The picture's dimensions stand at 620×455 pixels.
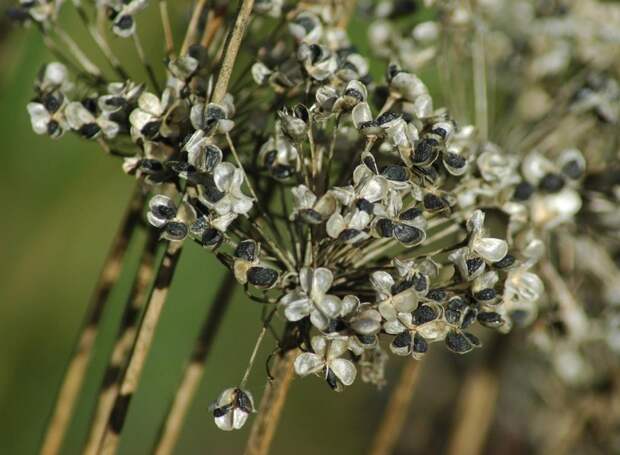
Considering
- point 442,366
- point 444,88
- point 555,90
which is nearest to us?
point 444,88

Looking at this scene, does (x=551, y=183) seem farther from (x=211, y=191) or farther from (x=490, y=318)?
(x=211, y=191)

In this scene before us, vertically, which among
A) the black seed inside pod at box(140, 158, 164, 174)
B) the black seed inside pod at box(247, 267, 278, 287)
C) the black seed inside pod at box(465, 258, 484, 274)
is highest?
the black seed inside pod at box(465, 258, 484, 274)

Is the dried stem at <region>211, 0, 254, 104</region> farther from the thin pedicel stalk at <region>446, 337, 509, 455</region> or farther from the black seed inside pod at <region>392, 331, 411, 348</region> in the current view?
the thin pedicel stalk at <region>446, 337, 509, 455</region>

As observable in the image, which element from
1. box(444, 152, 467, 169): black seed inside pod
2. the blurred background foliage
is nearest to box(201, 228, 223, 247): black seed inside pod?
box(444, 152, 467, 169): black seed inside pod

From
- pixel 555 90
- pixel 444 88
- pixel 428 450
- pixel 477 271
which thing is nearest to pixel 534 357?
pixel 428 450

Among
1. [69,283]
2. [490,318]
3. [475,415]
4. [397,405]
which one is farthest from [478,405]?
[69,283]

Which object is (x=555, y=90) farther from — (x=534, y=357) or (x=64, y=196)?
(x=64, y=196)

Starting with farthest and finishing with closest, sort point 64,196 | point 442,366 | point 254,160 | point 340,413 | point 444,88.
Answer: point 340,413 → point 442,366 → point 64,196 → point 444,88 → point 254,160

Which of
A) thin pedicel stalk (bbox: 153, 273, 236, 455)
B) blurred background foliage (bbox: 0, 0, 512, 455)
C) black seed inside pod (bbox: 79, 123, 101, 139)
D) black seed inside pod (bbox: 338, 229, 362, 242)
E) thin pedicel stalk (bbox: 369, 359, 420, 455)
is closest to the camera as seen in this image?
black seed inside pod (bbox: 338, 229, 362, 242)

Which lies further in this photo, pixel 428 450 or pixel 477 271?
pixel 428 450
